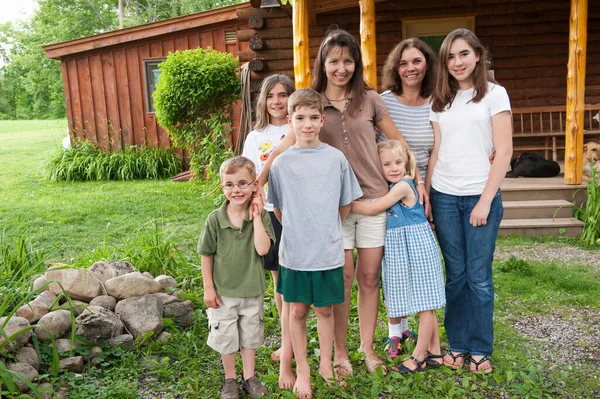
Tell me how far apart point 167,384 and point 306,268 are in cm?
114

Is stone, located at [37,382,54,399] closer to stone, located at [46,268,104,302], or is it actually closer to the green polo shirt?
stone, located at [46,268,104,302]

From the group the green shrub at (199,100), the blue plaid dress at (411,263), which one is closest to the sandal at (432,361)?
the blue plaid dress at (411,263)

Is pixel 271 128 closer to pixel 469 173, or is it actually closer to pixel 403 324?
pixel 469 173

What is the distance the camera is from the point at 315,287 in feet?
9.43

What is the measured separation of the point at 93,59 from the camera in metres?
13.2

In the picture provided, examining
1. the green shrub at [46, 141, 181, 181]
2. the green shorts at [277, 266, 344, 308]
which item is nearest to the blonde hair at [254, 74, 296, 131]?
the green shorts at [277, 266, 344, 308]

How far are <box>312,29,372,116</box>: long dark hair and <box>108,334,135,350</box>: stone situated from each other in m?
1.93

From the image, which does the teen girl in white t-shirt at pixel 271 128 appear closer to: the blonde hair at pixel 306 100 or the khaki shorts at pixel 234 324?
the khaki shorts at pixel 234 324

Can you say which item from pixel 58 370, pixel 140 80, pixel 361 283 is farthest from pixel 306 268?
pixel 140 80

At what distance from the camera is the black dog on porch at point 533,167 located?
7.79 m

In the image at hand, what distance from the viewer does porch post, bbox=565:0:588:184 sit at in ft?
22.1

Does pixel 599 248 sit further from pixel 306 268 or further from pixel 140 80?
pixel 140 80

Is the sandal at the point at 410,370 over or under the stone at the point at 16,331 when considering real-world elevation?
under

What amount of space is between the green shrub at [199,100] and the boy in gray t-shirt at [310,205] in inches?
271
